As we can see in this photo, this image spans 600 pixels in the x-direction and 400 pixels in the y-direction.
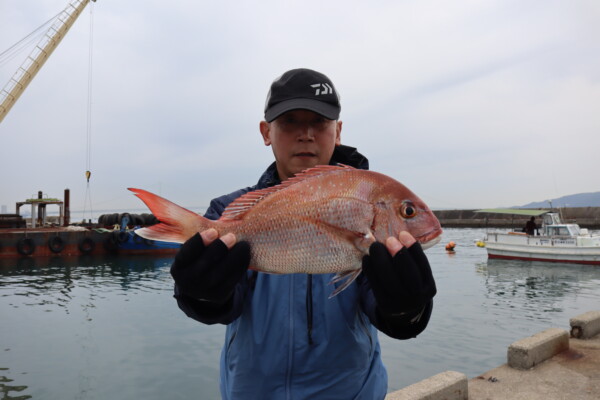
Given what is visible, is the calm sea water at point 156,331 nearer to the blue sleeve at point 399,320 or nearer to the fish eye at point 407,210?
the blue sleeve at point 399,320

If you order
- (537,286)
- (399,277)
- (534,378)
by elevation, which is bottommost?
(537,286)

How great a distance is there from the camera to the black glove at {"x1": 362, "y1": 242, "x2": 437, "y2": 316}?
2.07 m

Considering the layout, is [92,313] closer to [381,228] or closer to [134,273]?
[134,273]

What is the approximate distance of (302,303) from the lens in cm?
241

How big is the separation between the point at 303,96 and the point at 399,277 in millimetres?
1292

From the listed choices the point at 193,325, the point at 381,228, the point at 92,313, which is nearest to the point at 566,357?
the point at 381,228

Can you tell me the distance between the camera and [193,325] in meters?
14.9

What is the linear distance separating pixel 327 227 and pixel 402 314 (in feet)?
2.07

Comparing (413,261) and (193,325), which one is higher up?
(413,261)

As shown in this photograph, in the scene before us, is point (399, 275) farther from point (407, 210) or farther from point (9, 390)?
point (9, 390)

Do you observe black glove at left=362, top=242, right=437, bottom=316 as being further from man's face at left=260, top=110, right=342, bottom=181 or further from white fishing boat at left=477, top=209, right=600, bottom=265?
white fishing boat at left=477, top=209, right=600, bottom=265

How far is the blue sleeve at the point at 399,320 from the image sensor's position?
7.26ft

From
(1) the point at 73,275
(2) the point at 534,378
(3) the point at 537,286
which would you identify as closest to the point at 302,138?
(2) the point at 534,378

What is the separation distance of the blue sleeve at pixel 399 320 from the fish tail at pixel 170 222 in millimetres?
1089
